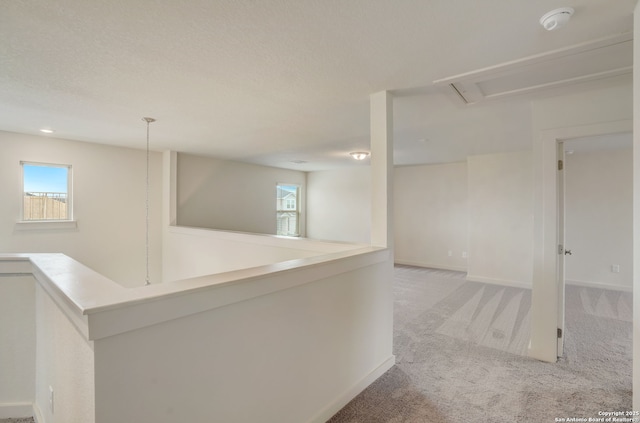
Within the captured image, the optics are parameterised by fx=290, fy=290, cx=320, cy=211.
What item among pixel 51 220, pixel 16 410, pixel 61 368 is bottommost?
pixel 16 410

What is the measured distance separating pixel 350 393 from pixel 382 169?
1653 millimetres

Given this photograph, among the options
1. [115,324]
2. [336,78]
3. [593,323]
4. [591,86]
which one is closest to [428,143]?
[591,86]

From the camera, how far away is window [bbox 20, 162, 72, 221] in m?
3.85

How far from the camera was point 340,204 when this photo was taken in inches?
292

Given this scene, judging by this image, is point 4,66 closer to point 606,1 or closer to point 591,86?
point 606,1

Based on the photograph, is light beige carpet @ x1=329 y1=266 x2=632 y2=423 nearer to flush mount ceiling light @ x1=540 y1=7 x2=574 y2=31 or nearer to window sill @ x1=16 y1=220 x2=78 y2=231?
flush mount ceiling light @ x1=540 y1=7 x2=574 y2=31

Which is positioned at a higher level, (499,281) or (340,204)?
(340,204)

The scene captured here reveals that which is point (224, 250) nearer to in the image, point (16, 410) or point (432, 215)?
point (16, 410)

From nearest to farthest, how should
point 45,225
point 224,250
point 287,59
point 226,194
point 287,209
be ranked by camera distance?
1. point 287,59
2. point 224,250
3. point 45,225
4. point 226,194
5. point 287,209

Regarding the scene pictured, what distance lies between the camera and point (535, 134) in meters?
2.58

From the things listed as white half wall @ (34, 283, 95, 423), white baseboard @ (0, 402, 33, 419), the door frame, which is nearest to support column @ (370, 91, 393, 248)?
the door frame

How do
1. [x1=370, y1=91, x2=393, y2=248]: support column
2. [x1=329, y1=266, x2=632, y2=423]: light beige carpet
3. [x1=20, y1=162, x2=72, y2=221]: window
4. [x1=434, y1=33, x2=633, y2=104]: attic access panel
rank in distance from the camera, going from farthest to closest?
[x1=20, y1=162, x2=72, y2=221]: window → [x1=370, y1=91, x2=393, y2=248]: support column → [x1=329, y1=266, x2=632, y2=423]: light beige carpet → [x1=434, y1=33, x2=633, y2=104]: attic access panel

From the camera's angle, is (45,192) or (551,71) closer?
(551,71)

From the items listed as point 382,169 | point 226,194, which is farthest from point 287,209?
point 382,169
